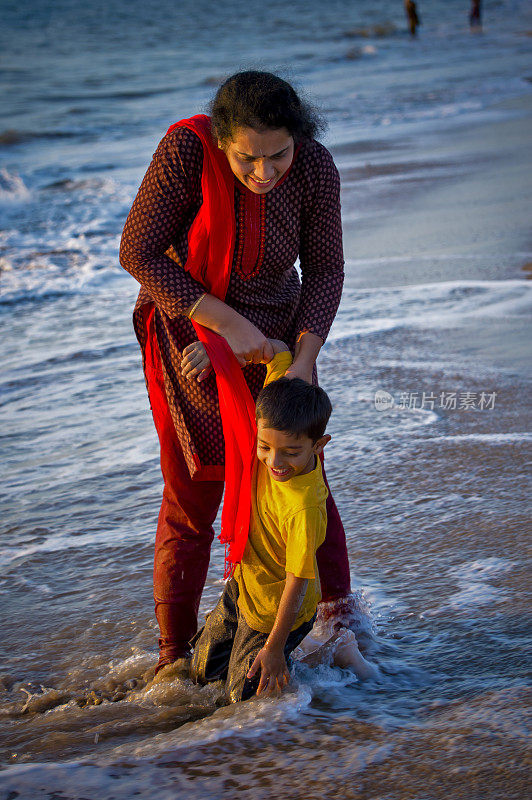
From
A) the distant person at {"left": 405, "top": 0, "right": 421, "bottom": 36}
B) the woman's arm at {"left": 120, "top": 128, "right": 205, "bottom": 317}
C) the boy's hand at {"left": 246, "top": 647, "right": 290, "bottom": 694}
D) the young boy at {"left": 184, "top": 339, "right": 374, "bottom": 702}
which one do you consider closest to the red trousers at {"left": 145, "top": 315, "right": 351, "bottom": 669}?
the young boy at {"left": 184, "top": 339, "right": 374, "bottom": 702}

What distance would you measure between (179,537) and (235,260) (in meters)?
0.81

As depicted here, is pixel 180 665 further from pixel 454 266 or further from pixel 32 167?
pixel 32 167

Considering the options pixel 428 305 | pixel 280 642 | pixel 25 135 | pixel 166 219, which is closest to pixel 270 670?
pixel 280 642

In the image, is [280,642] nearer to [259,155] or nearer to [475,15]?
[259,155]

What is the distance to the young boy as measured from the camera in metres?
2.18

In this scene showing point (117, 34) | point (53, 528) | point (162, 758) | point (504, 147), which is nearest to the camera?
point (162, 758)

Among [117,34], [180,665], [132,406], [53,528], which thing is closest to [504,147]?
[132,406]

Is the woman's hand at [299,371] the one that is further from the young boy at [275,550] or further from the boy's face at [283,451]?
the boy's face at [283,451]

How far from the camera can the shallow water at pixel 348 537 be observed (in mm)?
2109

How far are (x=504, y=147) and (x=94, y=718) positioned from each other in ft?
31.2

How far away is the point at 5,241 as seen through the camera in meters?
9.36

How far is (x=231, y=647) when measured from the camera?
2488mm

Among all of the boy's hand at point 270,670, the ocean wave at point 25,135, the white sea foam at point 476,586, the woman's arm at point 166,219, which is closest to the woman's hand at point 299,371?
the woman's arm at point 166,219

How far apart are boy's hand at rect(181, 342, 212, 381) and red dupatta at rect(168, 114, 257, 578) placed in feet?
0.05
